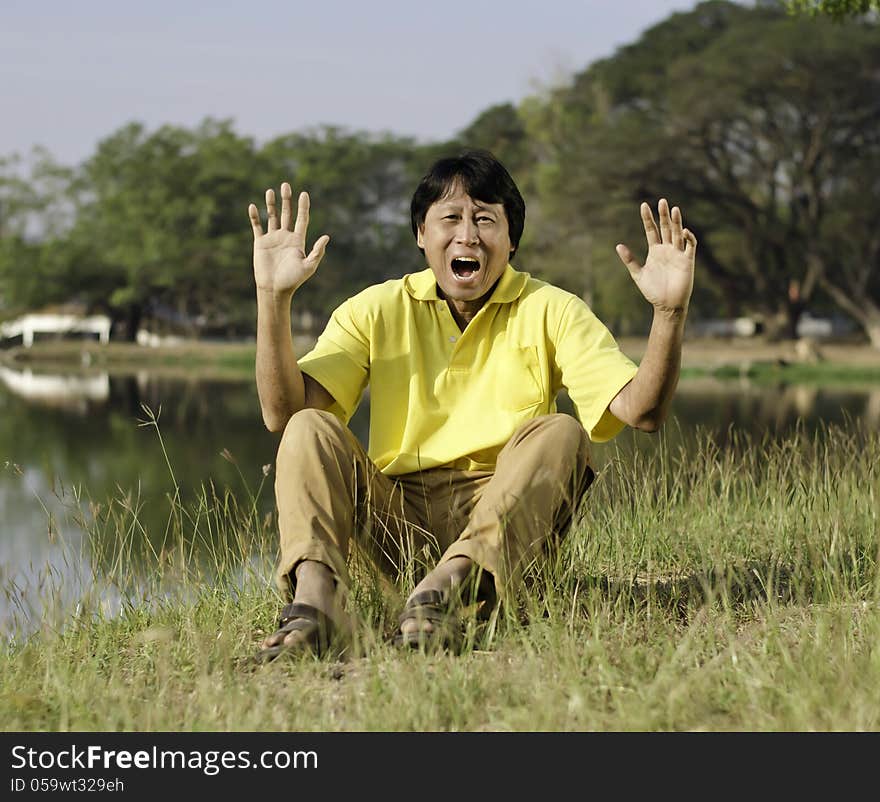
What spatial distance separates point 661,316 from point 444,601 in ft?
2.75

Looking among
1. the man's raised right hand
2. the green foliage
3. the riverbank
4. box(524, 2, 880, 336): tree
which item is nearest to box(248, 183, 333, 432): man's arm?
the man's raised right hand

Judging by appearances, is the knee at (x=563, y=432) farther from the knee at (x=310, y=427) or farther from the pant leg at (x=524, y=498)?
the knee at (x=310, y=427)

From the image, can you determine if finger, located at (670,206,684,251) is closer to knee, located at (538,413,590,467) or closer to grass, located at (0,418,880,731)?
knee, located at (538,413,590,467)

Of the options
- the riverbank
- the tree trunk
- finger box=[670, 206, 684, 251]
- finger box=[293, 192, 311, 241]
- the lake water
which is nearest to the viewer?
finger box=[670, 206, 684, 251]

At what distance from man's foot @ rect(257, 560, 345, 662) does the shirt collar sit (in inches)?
33.0

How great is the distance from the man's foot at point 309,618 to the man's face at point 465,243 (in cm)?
84

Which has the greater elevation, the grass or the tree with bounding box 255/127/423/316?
the tree with bounding box 255/127/423/316

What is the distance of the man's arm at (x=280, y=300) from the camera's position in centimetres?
284

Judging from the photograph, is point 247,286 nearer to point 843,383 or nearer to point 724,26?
point 724,26

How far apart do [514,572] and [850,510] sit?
6.78ft

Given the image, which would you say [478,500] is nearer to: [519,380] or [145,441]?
[519,380]

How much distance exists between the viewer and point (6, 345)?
48.8 meters

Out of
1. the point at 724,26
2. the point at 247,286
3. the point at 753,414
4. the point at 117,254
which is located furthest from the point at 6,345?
the point at 753,414

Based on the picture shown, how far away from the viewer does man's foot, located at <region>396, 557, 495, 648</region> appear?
257cm
